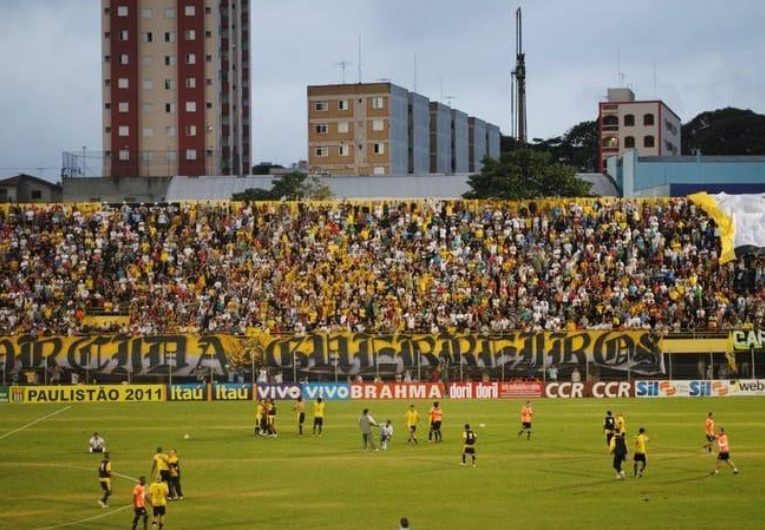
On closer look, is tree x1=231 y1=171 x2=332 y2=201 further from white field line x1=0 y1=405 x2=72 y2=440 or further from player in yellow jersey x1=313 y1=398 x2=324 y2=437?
player in yellow jersey x1=313 y1=398 x2=324 y2=437

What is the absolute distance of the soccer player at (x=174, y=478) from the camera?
126 ft

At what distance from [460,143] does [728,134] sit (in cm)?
3689

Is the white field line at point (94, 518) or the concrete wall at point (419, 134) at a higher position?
the concrete wall at point (419, 134)

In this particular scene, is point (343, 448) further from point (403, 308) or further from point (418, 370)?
point (403, 308)

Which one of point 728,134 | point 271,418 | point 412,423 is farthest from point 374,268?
point 728,134

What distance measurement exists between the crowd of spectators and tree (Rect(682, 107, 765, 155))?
328ft

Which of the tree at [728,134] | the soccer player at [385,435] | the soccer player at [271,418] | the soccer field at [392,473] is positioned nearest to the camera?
the soccer field at [392,473]

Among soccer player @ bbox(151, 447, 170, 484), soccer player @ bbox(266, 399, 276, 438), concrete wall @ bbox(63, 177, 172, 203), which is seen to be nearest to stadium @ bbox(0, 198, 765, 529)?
soccer player @ bbox(266, 399, 276, 438)

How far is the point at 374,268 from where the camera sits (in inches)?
3120

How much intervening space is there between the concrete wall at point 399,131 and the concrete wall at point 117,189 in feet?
120

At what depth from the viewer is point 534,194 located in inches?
4097

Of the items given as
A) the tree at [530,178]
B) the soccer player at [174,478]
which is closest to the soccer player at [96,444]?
the soccer player at [174,478]

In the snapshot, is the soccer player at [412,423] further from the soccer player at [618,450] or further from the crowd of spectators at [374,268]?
the crowd of spectators at [374,268]

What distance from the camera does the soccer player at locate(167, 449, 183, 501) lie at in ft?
126
